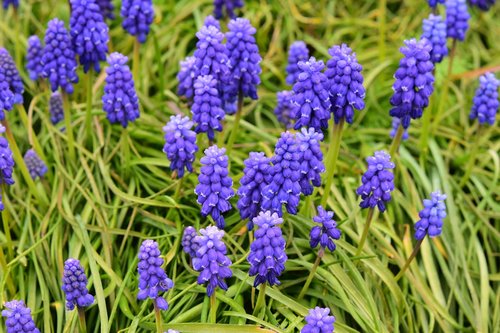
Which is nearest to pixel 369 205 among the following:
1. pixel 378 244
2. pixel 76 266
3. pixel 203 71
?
pixel 378 244

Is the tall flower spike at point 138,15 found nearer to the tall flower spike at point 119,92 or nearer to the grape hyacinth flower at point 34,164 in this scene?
the tall flower spike at point 119,92

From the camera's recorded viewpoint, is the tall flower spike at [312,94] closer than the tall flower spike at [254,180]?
No

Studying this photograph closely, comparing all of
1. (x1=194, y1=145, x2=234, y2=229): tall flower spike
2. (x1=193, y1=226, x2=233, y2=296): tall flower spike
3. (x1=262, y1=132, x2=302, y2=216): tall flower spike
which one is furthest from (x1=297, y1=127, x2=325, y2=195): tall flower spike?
(x1=193, y1=226, x2=233, y2=296): tall flower spike

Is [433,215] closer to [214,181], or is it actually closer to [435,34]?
[214,181]

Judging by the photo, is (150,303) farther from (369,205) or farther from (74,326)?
(369,205)

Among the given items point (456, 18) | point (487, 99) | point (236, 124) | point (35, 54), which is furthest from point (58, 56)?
point (487, 99)

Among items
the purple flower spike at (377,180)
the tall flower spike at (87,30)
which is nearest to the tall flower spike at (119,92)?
the tall flower spike at (87,30)
